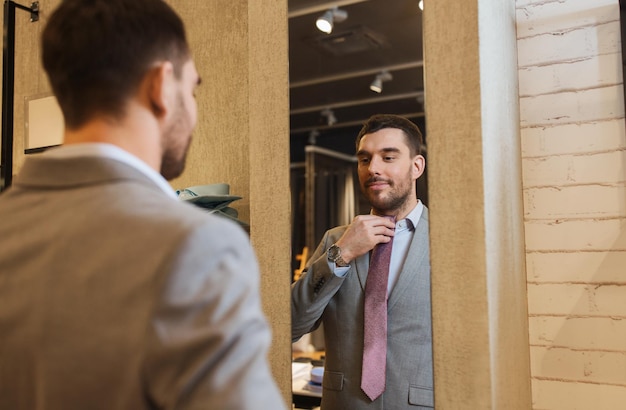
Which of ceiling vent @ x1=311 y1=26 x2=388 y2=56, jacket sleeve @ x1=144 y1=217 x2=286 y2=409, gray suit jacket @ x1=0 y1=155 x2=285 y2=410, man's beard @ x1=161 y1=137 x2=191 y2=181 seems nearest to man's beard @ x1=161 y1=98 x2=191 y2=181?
man's beard @ x1=161 y1=137 x2=191 y2=181

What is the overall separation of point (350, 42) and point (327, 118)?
0.74 meters

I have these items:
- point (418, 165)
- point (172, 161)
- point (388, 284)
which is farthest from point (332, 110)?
point (172, 161)

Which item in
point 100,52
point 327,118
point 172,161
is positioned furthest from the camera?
point 327,118

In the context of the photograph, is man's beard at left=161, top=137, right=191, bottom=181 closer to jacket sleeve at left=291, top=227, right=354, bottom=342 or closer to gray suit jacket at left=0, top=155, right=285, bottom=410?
gray suit jacket at left=0, top=155, right=285, bottom=410

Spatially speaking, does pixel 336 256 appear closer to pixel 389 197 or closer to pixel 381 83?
pixel 389 197

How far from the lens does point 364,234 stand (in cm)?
151

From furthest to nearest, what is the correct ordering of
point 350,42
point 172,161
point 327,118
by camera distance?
point 350,42, point 327,118, point 172,161

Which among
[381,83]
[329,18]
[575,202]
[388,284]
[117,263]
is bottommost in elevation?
[388,284]

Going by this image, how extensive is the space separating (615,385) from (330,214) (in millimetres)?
887

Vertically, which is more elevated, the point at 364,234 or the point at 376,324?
the point at 364,234

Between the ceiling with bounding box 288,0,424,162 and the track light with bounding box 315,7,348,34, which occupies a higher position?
the track light with bounding box 315,7,348,34

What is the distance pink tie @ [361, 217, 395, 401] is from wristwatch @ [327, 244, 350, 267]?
0.09 meters

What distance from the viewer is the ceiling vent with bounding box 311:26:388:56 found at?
6.55 ft

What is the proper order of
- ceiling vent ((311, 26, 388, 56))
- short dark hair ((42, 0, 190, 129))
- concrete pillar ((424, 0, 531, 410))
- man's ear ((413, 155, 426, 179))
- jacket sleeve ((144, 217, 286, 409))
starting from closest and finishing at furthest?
jacket sleeve ((144, 217, 286, 409)) → short dark hair ((42, 0, 190, 129)) → concrete pillar ((424, 0, 531, 410)) → man's ear ((413, 155, 426, 179)) → ceiling vent ((311, 26, 388, 56))
